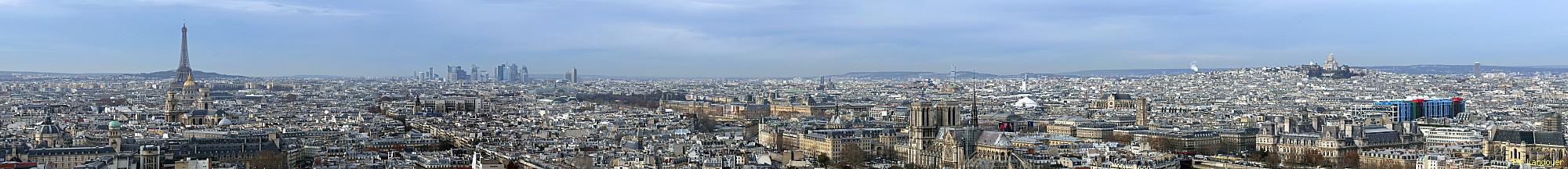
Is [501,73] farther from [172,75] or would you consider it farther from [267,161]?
[267,161]

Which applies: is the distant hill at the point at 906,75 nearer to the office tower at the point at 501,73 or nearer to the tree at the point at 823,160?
the office tower at the point at 501,73

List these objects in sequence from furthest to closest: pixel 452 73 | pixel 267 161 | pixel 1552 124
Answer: pixel 452 73
pixel 1552 124
pixel 267 161

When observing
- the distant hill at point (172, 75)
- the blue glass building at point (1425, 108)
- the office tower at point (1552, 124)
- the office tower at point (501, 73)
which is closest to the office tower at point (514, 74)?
the office tower at point (501, 73)

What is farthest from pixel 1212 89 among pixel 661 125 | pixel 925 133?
pixel 925 133

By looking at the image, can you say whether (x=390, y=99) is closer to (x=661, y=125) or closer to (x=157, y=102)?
(x=157, y=102)

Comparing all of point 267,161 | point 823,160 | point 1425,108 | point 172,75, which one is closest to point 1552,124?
point 823,160

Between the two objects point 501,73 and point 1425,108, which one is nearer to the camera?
point 1425,108
